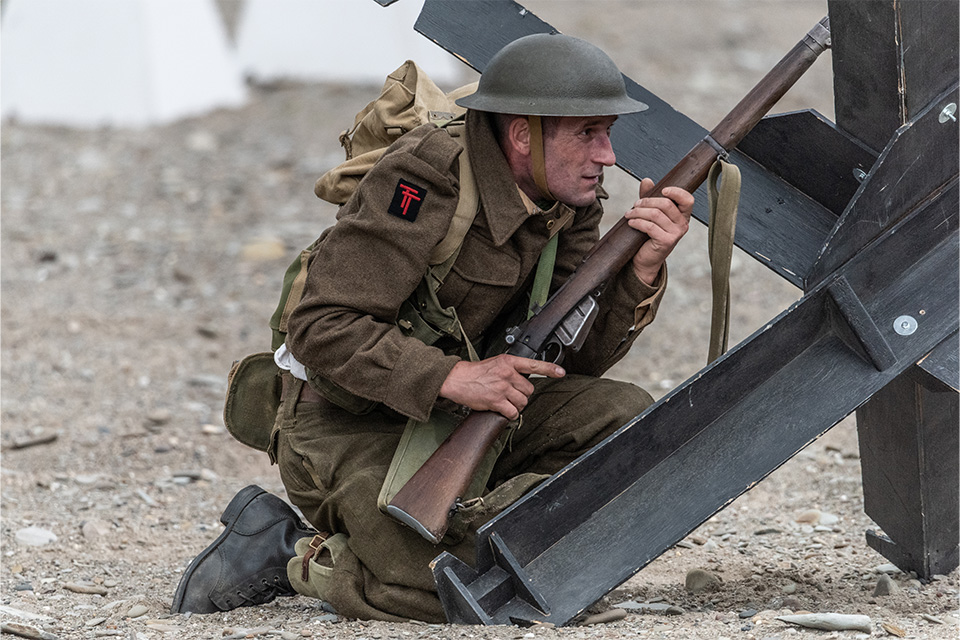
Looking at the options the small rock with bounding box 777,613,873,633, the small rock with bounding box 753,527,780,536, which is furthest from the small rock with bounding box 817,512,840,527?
the small rock with bounding box 777,613,873,633

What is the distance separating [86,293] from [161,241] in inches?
38.7

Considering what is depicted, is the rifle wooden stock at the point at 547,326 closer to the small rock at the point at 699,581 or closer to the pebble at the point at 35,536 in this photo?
the small rock at the point at 699,581

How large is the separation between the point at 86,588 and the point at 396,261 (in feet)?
5.35

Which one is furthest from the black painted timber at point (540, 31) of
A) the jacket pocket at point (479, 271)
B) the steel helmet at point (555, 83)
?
the jacket pocket at point (479, 271)

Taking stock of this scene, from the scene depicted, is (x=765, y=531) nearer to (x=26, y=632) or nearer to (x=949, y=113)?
(x=949, y=113)

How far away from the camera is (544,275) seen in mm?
3430

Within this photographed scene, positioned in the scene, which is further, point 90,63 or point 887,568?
point 90,63

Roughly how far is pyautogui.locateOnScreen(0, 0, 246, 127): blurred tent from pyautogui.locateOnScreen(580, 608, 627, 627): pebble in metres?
9.24

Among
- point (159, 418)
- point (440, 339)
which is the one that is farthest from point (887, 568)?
point (159, 418)

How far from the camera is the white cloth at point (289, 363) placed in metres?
3.58

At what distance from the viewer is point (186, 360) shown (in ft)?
21.9

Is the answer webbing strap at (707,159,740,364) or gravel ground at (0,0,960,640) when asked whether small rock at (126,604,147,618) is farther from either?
webbing strap at (707,159,740,364)

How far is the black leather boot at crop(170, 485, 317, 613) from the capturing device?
3561 millimetres

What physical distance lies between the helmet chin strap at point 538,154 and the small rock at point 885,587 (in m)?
1.60
